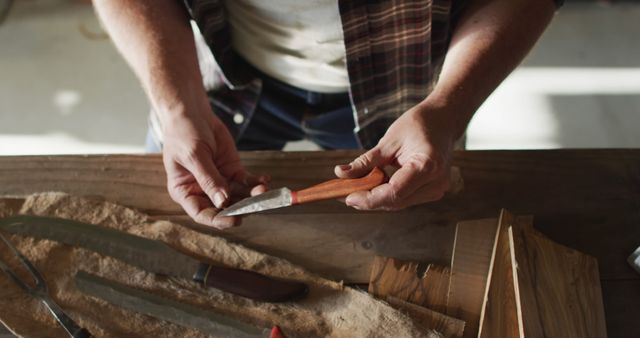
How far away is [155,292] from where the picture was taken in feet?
2.51

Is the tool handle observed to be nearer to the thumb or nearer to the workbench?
the workbench

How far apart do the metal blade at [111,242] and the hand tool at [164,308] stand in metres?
0.04

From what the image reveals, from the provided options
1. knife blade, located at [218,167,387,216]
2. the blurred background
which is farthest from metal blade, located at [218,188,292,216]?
the blurred background

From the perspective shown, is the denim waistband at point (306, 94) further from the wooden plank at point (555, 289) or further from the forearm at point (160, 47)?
the wooden plank at point (555, 289)

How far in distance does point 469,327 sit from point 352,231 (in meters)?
0.21

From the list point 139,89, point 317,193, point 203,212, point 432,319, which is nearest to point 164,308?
point 203,212

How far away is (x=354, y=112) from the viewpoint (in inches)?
40.0

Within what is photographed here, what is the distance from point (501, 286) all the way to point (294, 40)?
21.3 inches

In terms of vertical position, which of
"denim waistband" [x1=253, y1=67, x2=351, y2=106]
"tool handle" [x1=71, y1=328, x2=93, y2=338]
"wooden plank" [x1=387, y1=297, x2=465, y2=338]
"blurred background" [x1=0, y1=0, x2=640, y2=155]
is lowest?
"blurred background" [x1=0, y1=0, x2=640, y2=155]

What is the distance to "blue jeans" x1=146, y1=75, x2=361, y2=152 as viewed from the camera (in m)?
1.06

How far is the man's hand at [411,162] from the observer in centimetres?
73

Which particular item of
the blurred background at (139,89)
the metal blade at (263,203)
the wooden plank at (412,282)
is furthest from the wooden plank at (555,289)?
the blurred background at (139,89)

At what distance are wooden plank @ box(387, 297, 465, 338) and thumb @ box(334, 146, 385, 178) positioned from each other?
0.18 meters

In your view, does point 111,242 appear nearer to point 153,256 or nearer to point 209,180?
point 153,256
